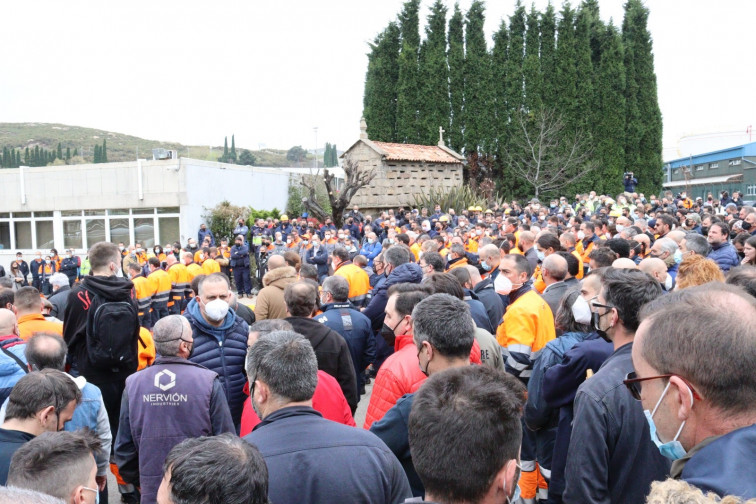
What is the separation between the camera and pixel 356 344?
5.83 meters

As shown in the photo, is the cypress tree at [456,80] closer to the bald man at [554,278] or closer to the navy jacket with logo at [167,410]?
the bald man at [554,278]

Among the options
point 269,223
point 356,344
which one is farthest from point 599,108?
point 356,344

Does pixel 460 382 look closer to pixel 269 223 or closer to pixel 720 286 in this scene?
pixel 720 286

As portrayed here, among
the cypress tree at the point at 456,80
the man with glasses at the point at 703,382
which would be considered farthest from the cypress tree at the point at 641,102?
the man with glasses at the point at 703,382

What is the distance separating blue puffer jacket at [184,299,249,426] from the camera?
448 centimetres

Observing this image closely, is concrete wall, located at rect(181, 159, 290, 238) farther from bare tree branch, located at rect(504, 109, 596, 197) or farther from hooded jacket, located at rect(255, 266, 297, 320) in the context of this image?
hooded jacket, located at rect(255, 266, 297, 320)

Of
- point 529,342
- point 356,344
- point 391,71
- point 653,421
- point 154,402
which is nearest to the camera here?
point 653,421

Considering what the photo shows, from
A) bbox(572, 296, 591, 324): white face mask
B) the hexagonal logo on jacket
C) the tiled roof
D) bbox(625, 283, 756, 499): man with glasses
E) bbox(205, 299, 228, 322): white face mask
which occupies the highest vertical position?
the tiled roof

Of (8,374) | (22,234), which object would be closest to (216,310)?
(8,374)

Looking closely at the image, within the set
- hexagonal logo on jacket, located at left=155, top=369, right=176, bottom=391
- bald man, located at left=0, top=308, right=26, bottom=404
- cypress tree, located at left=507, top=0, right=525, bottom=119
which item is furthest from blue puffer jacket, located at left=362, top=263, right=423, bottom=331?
cypress tree, located at left=507, top=0, right=525, bottom=119

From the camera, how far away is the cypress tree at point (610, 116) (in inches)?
1511

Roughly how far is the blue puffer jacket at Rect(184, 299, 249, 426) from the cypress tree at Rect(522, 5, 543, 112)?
36.9 m

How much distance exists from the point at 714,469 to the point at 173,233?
2817 cm

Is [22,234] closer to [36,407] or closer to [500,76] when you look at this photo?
[500,76]
